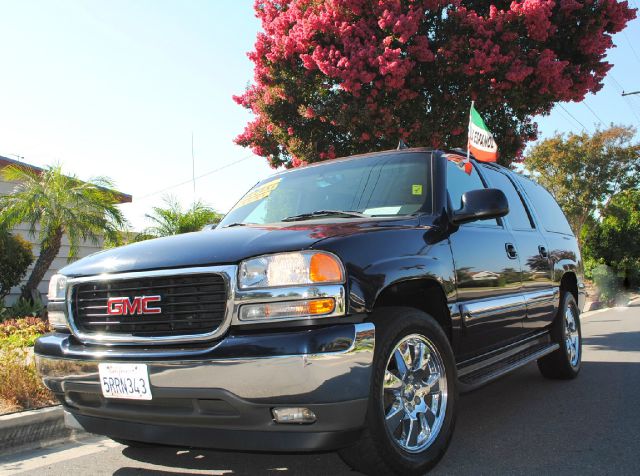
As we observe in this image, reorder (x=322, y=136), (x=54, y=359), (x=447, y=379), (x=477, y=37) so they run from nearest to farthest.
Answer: (x=54, y=359) < (x=447, y=379) < (x=477, y=37) < (x=322, y=136)

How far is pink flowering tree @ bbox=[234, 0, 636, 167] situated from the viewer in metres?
8.14

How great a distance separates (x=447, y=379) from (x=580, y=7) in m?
7.28

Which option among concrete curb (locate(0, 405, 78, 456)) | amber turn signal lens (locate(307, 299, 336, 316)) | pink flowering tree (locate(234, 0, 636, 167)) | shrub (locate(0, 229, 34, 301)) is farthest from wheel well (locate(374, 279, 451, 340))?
shrub (locate(0, 229, 34, 301))

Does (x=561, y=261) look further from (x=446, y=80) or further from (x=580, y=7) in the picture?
(x=580, y=7)

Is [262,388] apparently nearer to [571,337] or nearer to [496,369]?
[496,369]

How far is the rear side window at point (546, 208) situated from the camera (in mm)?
5566

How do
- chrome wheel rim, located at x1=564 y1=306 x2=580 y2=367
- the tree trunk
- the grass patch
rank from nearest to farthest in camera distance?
the grass patch < chrome wheel rim, located at x1=564 y1=306 x2=580 y2=367 < the tree trunk

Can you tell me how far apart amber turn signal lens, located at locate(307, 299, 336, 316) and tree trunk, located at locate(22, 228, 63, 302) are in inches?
366

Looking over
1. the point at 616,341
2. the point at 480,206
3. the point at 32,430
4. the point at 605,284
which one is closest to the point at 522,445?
the point at 480,206

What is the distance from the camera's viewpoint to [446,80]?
28.6 ft

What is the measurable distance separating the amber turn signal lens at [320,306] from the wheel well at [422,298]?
46 centimetres

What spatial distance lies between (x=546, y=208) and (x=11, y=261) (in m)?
9.06

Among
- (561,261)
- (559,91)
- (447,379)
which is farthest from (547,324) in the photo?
(559,91)

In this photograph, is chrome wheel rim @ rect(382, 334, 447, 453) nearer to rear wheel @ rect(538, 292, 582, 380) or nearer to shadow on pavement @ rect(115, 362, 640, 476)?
shadow on pavement @ rect(115, 362, 640, 476)
